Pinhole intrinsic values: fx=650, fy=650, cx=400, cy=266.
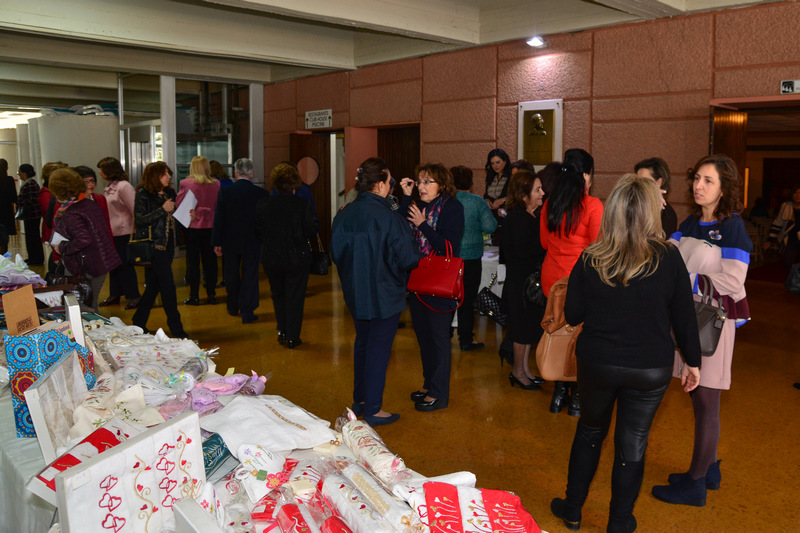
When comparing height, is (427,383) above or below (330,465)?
below

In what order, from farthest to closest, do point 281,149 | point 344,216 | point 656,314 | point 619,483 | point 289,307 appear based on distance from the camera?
1. point 281,149
2. point 289,307
3. point 344,216
4. point 619,483
5. point 656,314

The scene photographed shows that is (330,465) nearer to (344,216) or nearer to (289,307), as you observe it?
(344,216)

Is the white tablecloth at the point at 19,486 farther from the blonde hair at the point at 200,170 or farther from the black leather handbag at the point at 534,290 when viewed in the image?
the blonde hair at the point at 200,170

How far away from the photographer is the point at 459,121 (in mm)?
7848

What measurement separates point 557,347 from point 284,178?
301cm

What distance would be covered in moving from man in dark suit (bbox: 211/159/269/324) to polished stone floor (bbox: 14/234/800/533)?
0.31 metres

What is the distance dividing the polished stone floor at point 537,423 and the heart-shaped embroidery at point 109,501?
1.95 meters

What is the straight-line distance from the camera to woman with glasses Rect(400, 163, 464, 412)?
12.7ft

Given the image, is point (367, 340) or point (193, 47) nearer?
point (367, 340)

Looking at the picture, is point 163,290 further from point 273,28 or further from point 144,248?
point 273,28

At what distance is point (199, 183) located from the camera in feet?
23.5

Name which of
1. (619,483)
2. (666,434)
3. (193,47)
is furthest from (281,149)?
(619,483)

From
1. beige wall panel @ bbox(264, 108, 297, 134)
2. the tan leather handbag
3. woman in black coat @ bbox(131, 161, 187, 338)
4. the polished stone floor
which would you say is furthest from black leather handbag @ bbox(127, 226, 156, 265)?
beige wall panel @ bbox(264, 108, 297, 134)

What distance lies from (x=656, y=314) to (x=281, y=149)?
930cm
